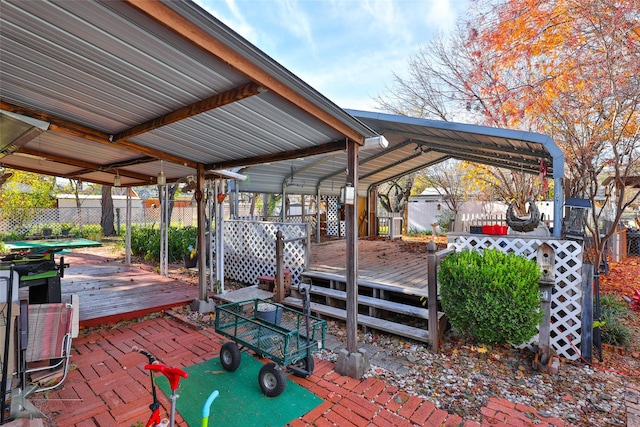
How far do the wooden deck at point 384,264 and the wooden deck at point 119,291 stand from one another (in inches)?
102

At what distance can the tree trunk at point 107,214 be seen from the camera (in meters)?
15.0

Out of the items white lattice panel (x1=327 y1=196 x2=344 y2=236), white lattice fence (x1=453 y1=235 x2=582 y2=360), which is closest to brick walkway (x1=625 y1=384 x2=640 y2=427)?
white lattice fence (x1=453 y1=235 x2=582 y2=360)

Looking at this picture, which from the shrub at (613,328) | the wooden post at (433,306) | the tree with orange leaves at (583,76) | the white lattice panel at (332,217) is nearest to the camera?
the wooden post at (433,306)

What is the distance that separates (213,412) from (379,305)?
8.79 ft

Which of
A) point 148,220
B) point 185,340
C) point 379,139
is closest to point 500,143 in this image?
point 379,139

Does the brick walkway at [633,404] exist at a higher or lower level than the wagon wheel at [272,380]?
lower

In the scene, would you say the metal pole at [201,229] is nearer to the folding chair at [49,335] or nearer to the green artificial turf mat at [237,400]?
the green artificial turf mat at [237,400]

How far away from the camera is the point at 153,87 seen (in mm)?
2537

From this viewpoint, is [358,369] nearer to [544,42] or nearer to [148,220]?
[544,42]

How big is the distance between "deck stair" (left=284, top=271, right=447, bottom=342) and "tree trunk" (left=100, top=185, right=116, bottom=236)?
13301 millimetres

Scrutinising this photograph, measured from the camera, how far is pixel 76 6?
5.20 ft

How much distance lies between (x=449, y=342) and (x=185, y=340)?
3.37m

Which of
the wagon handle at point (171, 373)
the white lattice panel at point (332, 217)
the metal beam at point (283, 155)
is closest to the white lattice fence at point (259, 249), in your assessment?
the metal beam at point (283, 155)

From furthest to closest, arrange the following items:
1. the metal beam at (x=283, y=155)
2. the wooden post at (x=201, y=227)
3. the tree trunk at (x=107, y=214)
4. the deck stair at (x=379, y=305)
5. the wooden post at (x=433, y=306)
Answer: the tree trunk at (x=107, y=214) → the wooden post at (x=201, y=227) → the deck stair at (x=379, y=305) → the wooden post at (x=433, y=306) → the metal beam at (x=283, y=155)
